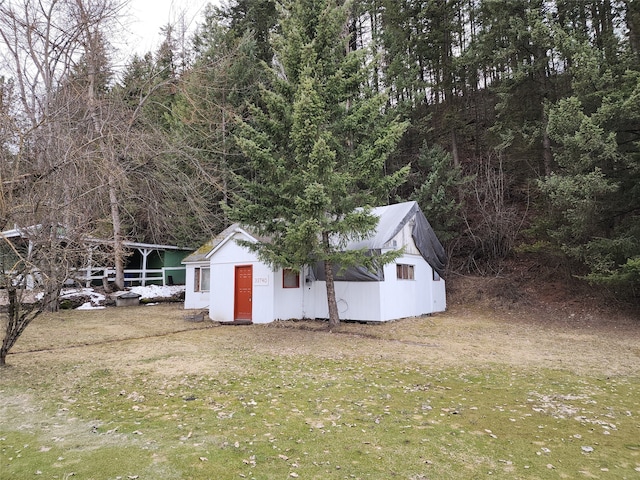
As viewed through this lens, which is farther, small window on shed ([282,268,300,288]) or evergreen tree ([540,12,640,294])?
small window on shed ([282,268,300,288])

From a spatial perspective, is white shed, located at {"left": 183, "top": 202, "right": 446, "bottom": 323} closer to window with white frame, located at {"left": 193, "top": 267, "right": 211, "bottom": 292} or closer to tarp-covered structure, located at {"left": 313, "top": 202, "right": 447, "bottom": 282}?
tarp-covered structure, located at {"left": 313, "top": 202, "right": 447, "bottom": 282}

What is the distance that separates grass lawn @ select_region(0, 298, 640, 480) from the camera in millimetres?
3232

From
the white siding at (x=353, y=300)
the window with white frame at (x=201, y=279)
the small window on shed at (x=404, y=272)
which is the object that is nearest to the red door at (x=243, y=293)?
the white siding at (x=353, y=300)

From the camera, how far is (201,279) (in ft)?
57.4

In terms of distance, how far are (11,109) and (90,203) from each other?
2042mm

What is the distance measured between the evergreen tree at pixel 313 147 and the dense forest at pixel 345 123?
0.20ft

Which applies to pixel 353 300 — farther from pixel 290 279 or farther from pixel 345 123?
pixel 345 123

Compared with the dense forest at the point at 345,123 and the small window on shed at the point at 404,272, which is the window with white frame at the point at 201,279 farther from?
the small window on shed at the point at 404,272

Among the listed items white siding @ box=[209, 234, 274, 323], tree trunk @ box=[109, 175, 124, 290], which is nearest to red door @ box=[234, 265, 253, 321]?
white siding @ box=[209, 234, 274, 323]

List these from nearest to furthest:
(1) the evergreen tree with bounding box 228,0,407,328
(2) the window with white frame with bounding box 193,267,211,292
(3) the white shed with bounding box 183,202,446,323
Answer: (1) the evergreen tree with bounding box 228,0,407,328, (3) the white shed with bounding box 183,202,446,323, (2) the window with white frame with bounding box 193,267,211,292

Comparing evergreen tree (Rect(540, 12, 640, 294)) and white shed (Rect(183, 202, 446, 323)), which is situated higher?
evergreen tree (Rect(540, 12, 640, 294))

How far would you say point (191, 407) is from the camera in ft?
15.4

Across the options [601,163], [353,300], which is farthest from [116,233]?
[601,163]

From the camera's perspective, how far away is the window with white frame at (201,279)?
57.1ft
